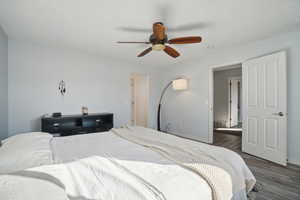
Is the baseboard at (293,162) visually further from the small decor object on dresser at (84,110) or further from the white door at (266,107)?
the small decor object on dresser at (84,110)

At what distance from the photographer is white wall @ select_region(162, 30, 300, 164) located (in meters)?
2.57

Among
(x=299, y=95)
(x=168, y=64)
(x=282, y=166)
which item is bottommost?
(x=282, y=166)

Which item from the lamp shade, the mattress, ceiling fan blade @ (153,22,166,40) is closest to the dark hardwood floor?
the mattress

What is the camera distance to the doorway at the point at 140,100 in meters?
5.13

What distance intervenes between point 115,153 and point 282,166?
2.93 m

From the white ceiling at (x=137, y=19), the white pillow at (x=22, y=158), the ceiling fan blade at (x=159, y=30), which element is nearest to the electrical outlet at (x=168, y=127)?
the white ceiling at (x=137, y=19)

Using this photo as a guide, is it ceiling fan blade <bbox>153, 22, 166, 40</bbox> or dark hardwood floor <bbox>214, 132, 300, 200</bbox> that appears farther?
ceiling fan blade <bbox>153, 22, 166, 40</bbox>

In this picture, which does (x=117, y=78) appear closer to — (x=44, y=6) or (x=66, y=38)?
(x=66, y=38)

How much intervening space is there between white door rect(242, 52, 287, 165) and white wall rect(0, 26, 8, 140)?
4.81 metres

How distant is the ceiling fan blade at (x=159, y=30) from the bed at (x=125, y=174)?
151cm

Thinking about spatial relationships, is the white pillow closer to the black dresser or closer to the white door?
the black dresser

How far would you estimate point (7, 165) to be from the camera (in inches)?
40.0

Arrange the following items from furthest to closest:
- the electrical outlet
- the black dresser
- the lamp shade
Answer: the electrical outlet → the lamp shade → the black dresser

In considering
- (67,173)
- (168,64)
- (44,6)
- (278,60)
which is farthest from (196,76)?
(67,173)
